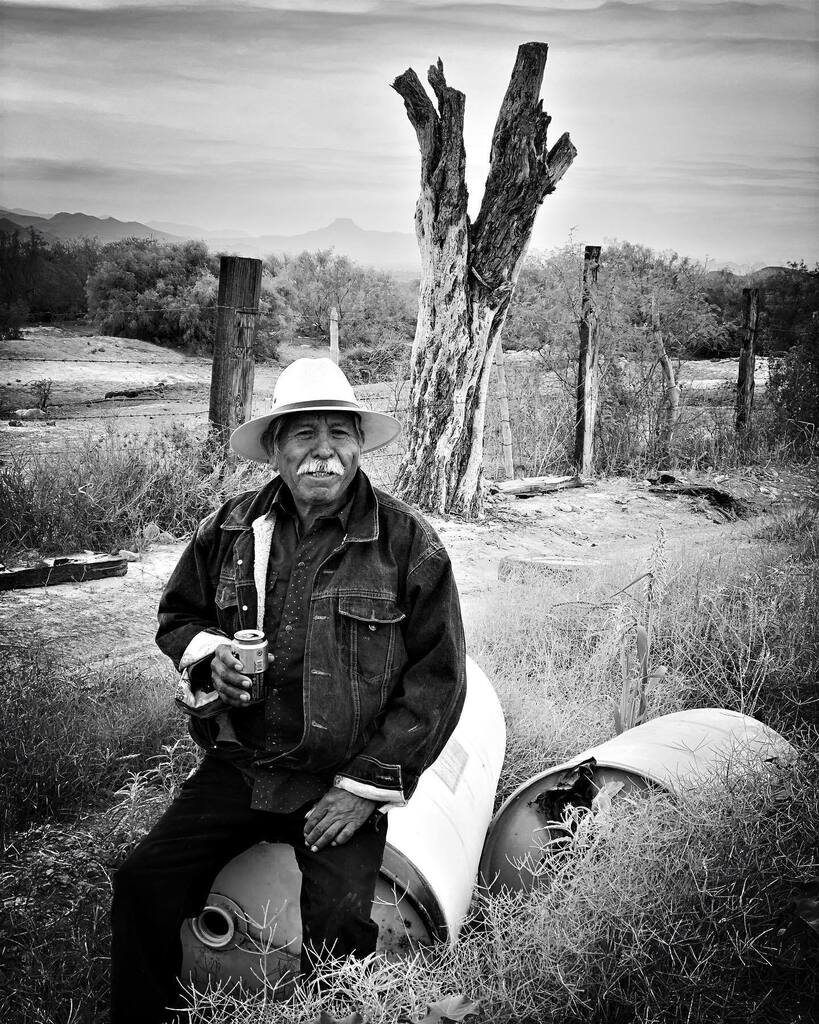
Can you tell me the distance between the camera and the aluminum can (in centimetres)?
231

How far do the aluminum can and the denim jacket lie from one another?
4.8 inches

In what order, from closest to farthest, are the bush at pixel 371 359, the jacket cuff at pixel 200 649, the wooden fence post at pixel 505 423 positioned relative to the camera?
the jacket cuff at pixel 200 649 → the wooden fence post at pixel 505 423 → the bush at pixel 371 359

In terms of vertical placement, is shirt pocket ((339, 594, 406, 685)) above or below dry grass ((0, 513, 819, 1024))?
above

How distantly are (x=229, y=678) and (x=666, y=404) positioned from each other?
1018 cm

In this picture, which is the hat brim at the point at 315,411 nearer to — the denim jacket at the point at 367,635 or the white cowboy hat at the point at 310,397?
the white cowboy hat at the point at 310,397

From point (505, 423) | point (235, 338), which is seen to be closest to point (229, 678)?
point (235, 338)

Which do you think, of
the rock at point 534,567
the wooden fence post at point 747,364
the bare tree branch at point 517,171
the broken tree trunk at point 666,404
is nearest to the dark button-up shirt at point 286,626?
the rock at point 534,567

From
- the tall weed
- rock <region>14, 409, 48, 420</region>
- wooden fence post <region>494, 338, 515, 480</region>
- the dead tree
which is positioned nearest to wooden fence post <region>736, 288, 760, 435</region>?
wooden fence post <region>494, 338, 515, 480</region>

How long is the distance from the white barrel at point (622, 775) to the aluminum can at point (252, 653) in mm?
997

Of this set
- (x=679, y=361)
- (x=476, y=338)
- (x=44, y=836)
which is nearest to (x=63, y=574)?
(x=44, y=836)

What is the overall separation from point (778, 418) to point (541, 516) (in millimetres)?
4765

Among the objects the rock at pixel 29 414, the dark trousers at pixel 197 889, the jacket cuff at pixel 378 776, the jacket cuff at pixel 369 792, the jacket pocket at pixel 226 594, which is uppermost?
the jacket pocket at pixel 226 594

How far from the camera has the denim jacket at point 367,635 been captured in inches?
92.9

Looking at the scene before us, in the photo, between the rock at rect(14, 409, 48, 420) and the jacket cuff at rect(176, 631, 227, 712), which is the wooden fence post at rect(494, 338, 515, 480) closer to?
the rock at rect(14, 409, 48, 420)
